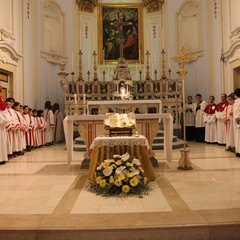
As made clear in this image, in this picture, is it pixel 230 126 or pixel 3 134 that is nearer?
pixel 3 134

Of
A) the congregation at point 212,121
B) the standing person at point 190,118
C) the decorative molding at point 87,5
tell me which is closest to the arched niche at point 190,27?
the standing person at point 190,118

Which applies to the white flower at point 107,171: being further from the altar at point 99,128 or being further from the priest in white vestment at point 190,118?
the priest in white vestment at point 190,118

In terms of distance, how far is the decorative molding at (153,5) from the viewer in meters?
15.6

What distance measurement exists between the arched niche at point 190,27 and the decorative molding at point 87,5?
13.6ft

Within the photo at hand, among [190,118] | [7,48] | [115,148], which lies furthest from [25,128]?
[190,118]

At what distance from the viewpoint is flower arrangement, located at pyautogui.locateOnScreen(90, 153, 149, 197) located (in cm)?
466

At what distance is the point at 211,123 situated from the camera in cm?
1234

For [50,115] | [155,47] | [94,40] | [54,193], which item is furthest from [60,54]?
[54,193]

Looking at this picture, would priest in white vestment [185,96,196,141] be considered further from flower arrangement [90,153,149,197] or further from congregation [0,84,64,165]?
flower arrangement [90,153,149,197]

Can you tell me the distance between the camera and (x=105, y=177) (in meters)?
4.89

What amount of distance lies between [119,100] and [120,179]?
6.72 meters

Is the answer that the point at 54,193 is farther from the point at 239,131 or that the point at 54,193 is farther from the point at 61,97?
the point at 61,97

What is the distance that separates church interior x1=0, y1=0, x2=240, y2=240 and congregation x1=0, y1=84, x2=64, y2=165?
1.53 feet

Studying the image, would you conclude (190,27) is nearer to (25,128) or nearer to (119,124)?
(25,128)
